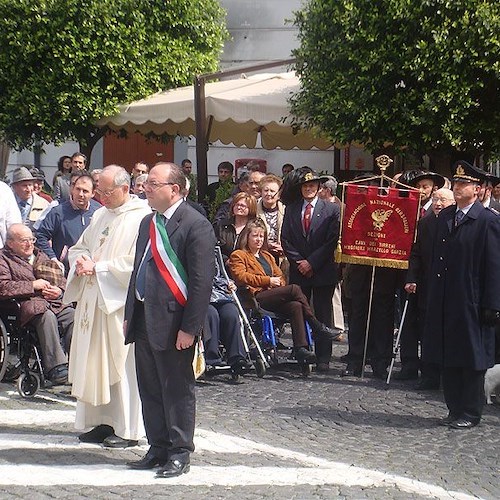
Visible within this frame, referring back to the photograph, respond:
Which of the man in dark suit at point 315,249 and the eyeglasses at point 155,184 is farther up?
the eyeglasses at point 155,184

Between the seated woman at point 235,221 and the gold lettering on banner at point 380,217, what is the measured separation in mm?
1370

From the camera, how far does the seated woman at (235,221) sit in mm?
12531

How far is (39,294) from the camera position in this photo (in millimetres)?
10875

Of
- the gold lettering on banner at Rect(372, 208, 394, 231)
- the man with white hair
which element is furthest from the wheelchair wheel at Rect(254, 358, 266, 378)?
the man with white hair

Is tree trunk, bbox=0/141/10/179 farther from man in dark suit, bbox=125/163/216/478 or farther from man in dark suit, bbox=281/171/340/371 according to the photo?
man in dark suit, bbox=125/163/216/478

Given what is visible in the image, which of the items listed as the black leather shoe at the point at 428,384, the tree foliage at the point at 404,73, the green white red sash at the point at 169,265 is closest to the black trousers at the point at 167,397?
the green white red sash at the point at 169,265

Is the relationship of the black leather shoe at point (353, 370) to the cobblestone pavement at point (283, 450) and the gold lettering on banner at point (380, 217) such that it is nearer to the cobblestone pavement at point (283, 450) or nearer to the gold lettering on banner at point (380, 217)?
the cobblestone pavement at point (283, 450)

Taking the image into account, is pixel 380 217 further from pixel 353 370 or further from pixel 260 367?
pixel 260 367

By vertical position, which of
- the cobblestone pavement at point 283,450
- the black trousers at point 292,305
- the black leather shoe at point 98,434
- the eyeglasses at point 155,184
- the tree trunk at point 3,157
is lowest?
the cobblestone pavement at point 283,450

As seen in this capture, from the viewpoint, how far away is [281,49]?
24.2m

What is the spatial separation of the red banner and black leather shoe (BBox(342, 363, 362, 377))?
101 cm

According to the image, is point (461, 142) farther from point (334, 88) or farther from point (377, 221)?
point (377, 221)

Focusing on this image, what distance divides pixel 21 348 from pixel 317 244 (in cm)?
316

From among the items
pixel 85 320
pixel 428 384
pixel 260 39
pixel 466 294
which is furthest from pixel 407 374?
pixel 260 39
